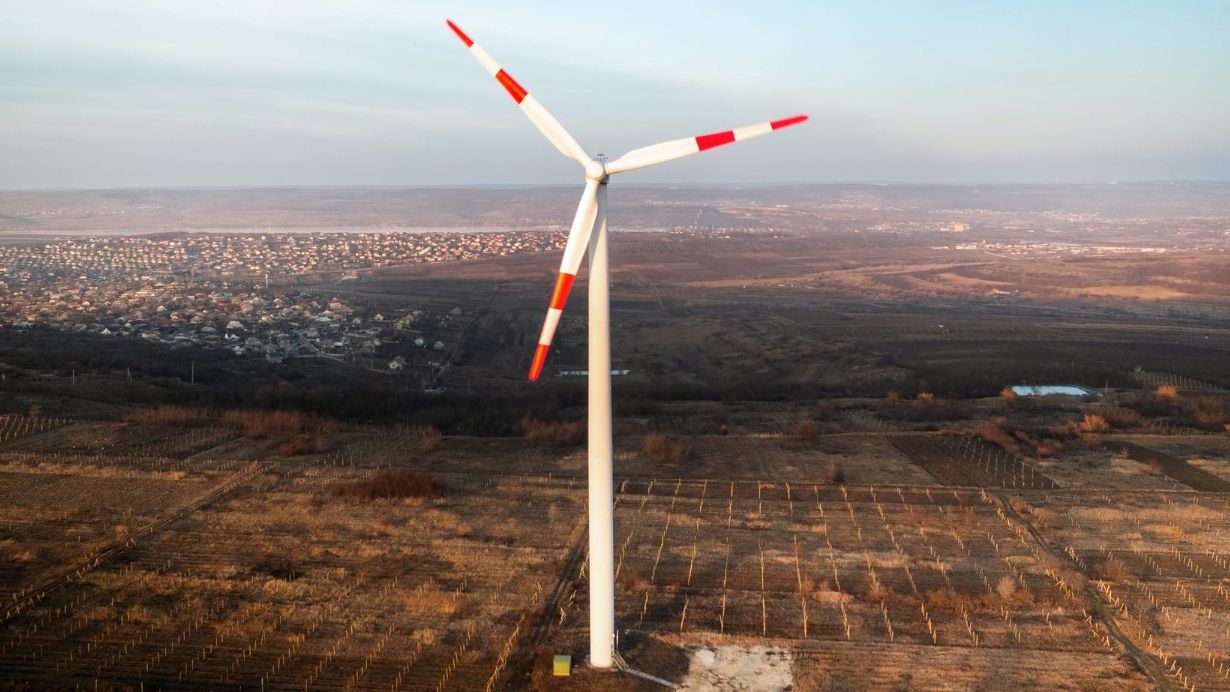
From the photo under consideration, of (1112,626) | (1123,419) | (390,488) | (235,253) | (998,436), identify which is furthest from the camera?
(235,253)

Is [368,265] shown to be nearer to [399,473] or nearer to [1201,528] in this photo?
[399,473]

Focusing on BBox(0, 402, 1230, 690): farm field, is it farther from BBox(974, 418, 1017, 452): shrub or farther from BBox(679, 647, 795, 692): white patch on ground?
BBox(974, 418, 1017, 452): shrub

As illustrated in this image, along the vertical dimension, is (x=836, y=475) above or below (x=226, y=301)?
below

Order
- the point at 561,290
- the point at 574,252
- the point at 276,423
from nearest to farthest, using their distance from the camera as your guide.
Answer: the point at 561,290 < the point at 574,252 < the point at 276,423

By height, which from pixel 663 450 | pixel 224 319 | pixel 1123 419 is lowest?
pixel 663 450

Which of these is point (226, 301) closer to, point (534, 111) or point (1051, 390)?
point (1051, 390)

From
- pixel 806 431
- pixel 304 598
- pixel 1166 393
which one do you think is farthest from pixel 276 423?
pixel 1166 393

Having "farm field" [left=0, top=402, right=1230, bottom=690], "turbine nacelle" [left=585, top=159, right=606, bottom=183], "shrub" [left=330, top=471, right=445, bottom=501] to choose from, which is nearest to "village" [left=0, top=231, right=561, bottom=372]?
"shrub" [left=330, top=471, right=445, bottom=501]
